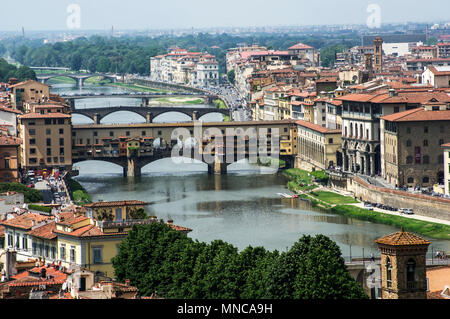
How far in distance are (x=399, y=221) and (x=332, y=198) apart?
18.1 ft

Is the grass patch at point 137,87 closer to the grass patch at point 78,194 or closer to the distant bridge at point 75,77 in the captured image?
the distant bridge at point 75,77

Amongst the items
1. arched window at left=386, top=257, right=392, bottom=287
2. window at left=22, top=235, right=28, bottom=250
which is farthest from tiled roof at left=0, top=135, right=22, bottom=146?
arched window at left=386, top=257, right=392, bottom=287

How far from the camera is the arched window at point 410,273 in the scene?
1220cm

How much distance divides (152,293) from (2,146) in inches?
795

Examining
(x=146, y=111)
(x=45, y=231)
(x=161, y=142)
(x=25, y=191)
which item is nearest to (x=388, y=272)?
(x=45, y=231)

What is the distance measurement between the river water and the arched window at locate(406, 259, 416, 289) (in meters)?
10.1

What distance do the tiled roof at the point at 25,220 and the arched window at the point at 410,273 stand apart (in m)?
8.94

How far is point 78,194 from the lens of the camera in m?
35.2

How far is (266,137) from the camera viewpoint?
151ft

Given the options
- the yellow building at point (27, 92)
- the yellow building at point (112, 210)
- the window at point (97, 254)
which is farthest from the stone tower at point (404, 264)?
the yellow building at point (27, 92)

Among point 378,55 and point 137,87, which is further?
point 137,87

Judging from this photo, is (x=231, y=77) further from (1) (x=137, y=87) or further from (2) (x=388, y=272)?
(2) (x=388, y=272)

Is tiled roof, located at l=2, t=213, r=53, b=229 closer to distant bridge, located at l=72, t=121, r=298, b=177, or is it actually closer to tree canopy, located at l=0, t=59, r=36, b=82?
distant bridge, located at l=72, t=121, r=298, b=177
